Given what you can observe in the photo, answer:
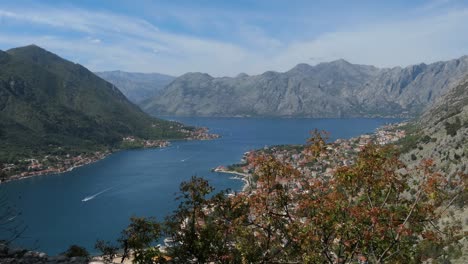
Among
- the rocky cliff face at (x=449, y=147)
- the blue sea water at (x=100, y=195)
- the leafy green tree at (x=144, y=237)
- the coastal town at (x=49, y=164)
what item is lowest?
the blue sea water at (x=100, y=195)

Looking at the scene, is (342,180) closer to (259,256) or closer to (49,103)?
(259,256)

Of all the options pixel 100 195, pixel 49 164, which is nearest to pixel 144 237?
pixel 100 195

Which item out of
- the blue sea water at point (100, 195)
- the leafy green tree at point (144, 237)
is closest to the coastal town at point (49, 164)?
the blue sea water at point (100, 195)

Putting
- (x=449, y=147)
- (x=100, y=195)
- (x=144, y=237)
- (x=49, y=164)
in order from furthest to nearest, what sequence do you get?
(x=49, y=164) → (x=100, y=195) → (x=449, y=147) → (x=144, y=237)

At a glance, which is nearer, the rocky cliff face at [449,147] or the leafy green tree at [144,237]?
the leafy green tree at [144,237]

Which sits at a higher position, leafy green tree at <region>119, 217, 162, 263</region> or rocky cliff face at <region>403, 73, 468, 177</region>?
leafy green tree at <region>119, 217, 162, 263</region>

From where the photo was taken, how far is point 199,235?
30.7 ft

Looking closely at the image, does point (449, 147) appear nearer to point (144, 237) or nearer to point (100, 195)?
point (144, 237)

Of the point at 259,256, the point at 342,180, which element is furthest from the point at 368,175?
Result: the point at 259,256

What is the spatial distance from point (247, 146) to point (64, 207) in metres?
95.9

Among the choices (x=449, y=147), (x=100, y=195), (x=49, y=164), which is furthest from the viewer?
(x=49, y=164)

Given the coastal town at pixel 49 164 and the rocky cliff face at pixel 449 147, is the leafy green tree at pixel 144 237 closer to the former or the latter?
the rocky cliff face at pixel 449 147

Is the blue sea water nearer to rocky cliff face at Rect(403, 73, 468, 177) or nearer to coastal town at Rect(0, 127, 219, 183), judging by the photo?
coastal town at Rect(0, 127, 219, 183)

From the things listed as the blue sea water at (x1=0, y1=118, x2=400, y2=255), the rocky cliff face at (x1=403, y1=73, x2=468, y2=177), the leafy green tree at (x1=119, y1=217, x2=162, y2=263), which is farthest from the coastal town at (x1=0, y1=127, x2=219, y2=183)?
the leafy green tree at (x1=119, y1=217, x2=162, y2=263)
